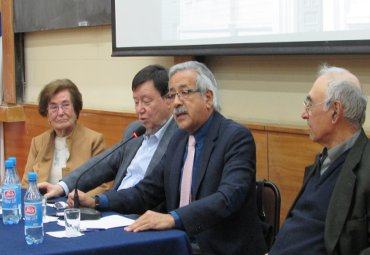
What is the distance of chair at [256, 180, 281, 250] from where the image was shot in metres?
2.48

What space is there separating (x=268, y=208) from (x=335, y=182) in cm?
56

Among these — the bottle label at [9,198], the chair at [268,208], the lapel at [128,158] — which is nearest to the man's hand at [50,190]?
the lapel at [128,158]

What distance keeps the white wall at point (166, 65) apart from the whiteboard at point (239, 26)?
0.12 meters

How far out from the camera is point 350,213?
6.29ft

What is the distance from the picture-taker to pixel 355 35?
2.68 m

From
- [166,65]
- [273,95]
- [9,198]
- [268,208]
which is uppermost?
[166,65]

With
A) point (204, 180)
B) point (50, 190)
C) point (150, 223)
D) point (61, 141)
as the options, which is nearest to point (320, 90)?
point (204, 180)

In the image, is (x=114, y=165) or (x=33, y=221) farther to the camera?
(x=114, y=165)

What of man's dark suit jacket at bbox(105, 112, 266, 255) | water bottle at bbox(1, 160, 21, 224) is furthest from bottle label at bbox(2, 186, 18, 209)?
man's dark suit jacket at bbox(105, 112, 266, 255)

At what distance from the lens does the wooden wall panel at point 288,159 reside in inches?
116

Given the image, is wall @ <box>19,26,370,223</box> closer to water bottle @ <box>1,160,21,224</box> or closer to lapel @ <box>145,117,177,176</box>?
lapel @ <box>145,117,177,176</box>

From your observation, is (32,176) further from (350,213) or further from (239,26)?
(239,26)

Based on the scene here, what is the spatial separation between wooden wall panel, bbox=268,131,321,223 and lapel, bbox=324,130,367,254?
0.95 m

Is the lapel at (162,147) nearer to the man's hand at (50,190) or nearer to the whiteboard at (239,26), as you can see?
the man's hand at (50,190)
